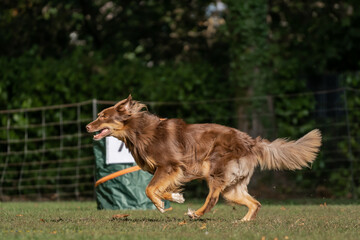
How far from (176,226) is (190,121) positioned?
5.34m

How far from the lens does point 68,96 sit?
10992 mm

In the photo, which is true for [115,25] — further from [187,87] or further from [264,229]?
[264,229]

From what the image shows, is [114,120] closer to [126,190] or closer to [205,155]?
[205,155]

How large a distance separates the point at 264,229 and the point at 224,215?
174cm

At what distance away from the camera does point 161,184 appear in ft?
20.5

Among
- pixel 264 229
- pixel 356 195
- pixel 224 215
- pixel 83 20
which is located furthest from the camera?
pixel 83 20

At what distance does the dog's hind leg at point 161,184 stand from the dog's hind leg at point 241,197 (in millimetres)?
542

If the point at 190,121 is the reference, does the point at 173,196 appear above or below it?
below

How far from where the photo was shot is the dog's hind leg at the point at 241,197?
630 centimetres

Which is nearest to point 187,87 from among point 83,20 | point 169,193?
point 83,20

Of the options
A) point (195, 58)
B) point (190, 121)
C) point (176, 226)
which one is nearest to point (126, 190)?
point (176, 226)

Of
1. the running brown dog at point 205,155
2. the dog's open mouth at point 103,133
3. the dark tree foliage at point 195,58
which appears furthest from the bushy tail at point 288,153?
the dark tree foliage at point 195,58

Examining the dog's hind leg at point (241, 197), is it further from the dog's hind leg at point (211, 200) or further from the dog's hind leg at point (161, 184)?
the dog's hind leg at point (161, 184)

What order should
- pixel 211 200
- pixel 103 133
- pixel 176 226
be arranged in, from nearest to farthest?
pixel 176 226
pixel 211 200
pixel 103 133
